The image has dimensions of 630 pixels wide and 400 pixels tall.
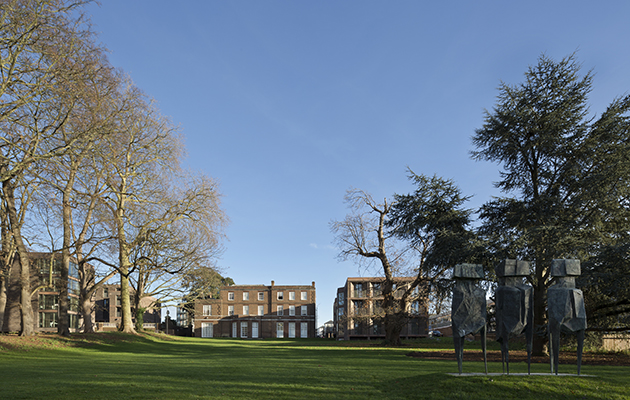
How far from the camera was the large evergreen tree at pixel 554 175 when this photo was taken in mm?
21891

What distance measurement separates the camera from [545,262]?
73.1 feet

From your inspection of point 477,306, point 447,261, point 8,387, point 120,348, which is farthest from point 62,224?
point 477,306

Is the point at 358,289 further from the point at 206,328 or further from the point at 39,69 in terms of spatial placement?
the point at 39,69

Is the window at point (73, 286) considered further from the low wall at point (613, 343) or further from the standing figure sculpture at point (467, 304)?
the standing figure sculpture at point (467, 304)

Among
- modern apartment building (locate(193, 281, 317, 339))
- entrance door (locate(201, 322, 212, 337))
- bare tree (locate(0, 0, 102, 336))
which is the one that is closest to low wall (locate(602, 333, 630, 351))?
bare tree (locate(0, 0, 102, 336))

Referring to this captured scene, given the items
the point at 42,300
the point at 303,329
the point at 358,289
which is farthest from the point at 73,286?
the point at 358,289

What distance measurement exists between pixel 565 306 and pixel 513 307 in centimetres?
139

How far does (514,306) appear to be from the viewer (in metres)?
12.6

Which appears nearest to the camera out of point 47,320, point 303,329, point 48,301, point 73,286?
point 47,320

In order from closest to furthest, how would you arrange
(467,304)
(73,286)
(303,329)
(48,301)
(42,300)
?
(467,304)
(42,300)
(48,301)
(73,286)
(303,329)

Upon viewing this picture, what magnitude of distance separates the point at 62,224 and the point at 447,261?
23.1m

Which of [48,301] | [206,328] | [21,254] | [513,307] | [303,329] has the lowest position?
[303,329]

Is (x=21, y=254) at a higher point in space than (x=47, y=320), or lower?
higher

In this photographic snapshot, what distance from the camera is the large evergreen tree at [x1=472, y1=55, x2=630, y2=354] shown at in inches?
862
